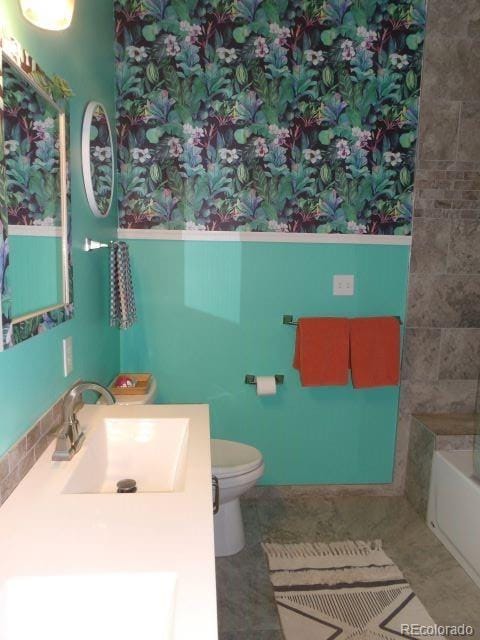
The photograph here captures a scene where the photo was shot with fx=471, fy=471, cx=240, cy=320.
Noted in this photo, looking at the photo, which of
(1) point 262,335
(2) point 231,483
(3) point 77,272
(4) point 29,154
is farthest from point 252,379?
(4) point 29,154

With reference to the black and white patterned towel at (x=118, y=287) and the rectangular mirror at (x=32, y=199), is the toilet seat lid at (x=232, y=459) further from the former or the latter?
the rectangular mirror at (x=32, y=199)

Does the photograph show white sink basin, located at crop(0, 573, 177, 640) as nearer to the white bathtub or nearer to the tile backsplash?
the tile backsplash

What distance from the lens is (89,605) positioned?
0.82 metres

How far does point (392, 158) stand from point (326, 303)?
0.84 m

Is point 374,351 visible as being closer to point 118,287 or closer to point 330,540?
point 330,540

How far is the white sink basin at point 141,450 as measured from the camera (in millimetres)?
1459

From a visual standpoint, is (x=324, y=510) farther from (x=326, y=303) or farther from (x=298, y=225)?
(x=298, y=225)

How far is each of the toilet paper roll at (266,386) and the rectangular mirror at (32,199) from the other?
1.23 meters

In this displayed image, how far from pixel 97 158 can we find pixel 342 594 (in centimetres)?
204

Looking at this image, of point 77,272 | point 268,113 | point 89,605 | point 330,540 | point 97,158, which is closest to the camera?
point 89,605

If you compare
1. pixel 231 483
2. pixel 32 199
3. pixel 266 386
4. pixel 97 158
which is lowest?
pixel 231 483

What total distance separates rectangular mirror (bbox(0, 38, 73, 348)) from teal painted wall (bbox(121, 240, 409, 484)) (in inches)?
38.0

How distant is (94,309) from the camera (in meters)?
1.99

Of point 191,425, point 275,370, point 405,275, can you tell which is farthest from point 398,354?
point 191,425
